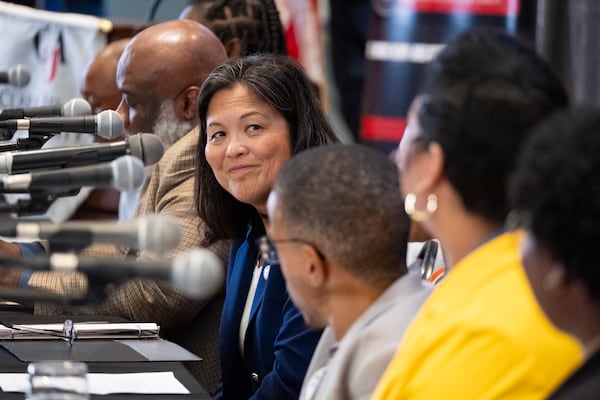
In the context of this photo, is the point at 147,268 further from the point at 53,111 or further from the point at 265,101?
the point at 265,101

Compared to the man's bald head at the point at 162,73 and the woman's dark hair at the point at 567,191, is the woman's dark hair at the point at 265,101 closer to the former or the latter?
the man's bald head at the point at 162,73

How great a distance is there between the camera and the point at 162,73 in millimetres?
3592

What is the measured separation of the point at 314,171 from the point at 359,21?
15.3 feet

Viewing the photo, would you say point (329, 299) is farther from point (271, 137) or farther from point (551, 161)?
point (271, 137)

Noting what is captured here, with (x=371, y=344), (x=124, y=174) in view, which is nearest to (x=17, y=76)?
(x=124, y=174)

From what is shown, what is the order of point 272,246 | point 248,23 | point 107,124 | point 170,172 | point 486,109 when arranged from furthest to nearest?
point 248,23, point 170,172, point 107,124, point 272,246, point 486,109

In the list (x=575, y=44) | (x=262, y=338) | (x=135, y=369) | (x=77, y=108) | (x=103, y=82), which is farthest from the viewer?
(x=103, y=82)

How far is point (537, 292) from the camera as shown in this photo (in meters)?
1.43

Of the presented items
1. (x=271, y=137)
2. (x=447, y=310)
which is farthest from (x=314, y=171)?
Answer: (x=271, y=137)

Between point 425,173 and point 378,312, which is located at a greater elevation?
point 425,173

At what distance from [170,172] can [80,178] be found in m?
1.70

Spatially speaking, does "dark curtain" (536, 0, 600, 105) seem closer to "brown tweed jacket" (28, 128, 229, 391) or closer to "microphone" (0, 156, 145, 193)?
"brown tweed jacket" (28, 128, 229, 391)

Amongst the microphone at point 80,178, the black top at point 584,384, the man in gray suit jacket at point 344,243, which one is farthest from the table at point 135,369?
the black top at point 584,384

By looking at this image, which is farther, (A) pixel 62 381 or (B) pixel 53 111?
(B) pixel 53 111
